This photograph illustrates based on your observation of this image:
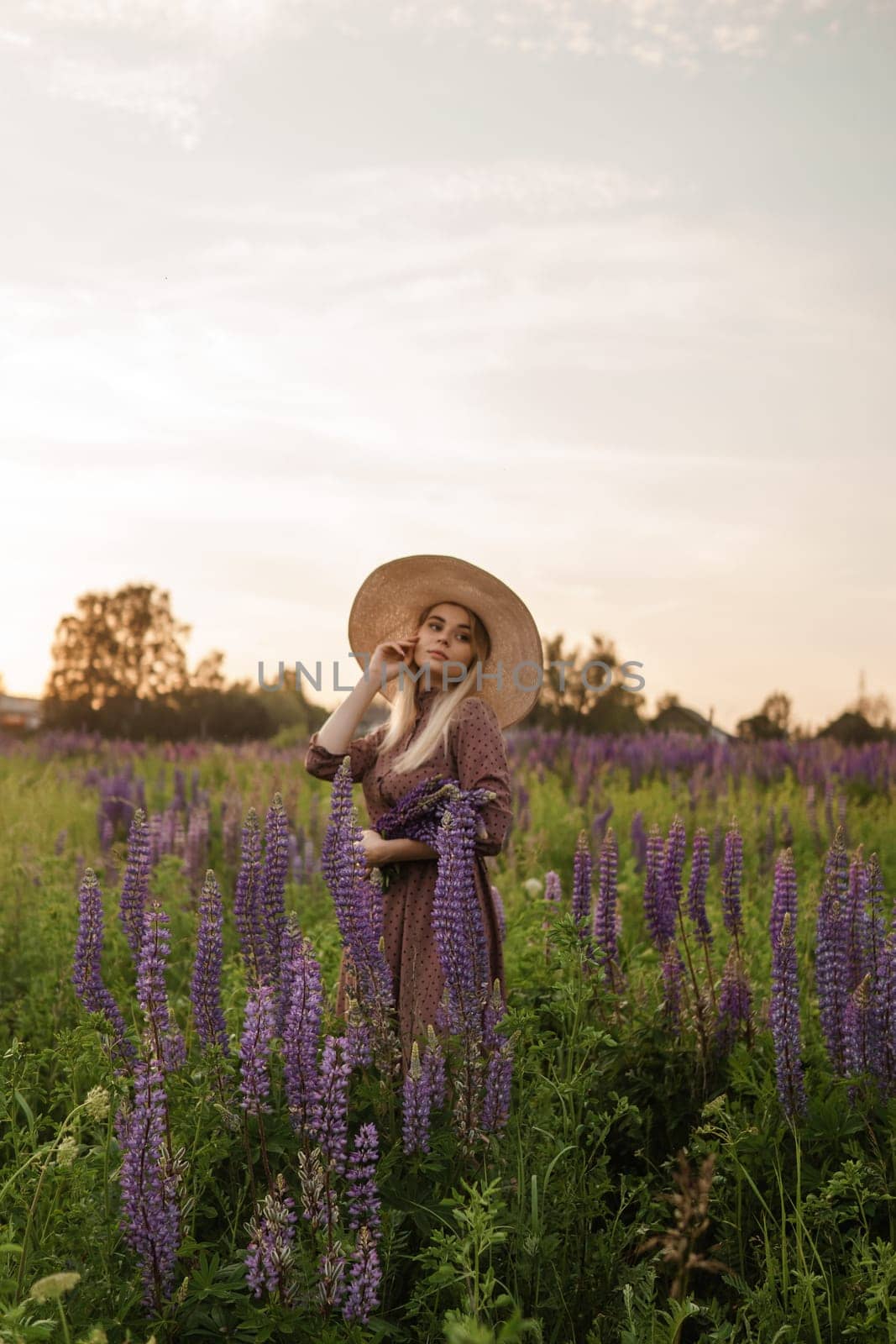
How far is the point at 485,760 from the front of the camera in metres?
4.33

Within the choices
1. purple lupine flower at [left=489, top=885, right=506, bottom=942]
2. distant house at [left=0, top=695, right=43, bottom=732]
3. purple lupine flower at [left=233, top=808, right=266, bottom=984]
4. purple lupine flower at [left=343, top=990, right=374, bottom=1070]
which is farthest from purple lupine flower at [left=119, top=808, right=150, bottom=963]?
distant house at [left=0, top=695, right=43, bottom=732]

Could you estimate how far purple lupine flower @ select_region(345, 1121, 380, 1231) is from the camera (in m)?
2.83

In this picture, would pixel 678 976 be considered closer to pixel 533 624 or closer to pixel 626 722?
pixel 533 624

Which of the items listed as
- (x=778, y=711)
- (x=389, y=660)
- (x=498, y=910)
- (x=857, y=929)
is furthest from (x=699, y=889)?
(x=778, y=711)

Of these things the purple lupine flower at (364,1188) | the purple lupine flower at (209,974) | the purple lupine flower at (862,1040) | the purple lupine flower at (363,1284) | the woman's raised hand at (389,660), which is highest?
the woman's raised hand at (389,660)

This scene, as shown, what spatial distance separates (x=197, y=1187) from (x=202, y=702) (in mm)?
23825

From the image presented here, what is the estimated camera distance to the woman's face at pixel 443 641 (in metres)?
4.82

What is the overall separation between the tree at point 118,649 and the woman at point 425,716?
2737 cm

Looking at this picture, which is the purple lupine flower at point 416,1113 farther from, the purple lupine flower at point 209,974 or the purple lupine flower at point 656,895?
the purple lupine flower at point 656,895

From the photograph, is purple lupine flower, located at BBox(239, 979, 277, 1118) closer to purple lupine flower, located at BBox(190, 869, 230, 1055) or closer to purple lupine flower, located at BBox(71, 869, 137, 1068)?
purple lupine flower, located at BBox(190, 869, 230, 1055)

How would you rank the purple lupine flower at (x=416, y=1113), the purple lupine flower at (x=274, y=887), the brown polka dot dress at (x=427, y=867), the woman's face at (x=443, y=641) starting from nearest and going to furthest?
the purple lupine flower at (x=416, y=1113)
the purple lupine flower at (x=274, y=887)
the brown polka dot dress at (x=427, y=867)
the woman's face at (x=443, y=641)

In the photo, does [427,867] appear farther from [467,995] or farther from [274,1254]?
[274,1254]

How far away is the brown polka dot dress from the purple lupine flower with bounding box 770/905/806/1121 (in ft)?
3.10

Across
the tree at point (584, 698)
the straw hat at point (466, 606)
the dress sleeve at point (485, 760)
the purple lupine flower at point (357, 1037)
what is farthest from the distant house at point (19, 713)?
the purple lupine flower at point (357, 1037)
